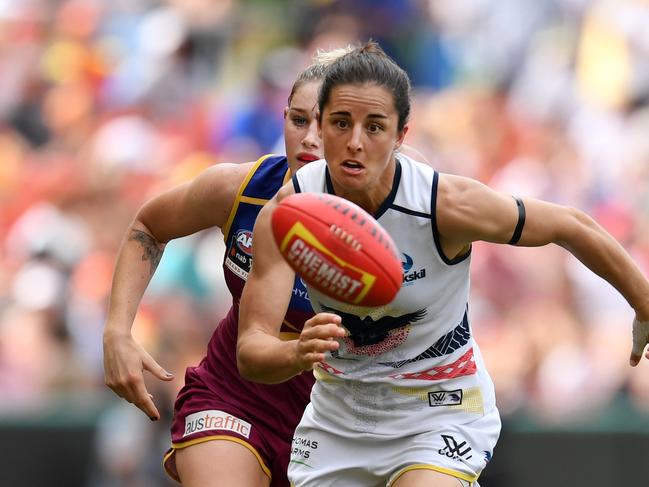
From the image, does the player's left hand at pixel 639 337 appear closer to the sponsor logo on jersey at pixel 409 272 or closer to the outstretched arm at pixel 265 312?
the sponsor logo on jersey at pixel 409 272

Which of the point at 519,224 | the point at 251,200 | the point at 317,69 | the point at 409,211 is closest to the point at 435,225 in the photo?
the point at 409,211

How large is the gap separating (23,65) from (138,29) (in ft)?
3.73

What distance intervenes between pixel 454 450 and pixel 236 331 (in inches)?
46.8

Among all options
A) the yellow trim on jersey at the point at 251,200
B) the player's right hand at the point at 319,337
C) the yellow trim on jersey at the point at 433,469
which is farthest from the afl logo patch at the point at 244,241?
the player's right hand at the point at 319,337

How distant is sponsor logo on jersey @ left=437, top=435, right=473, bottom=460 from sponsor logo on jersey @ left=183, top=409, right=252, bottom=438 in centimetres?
95

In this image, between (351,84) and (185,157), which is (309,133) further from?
(185,157)

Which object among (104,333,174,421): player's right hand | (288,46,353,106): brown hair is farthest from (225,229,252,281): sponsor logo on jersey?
(288,46,353,106): brown hair

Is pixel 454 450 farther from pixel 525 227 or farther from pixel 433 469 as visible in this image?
pixel 525 227

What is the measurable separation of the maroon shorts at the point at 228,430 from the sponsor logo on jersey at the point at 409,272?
43.9 inches

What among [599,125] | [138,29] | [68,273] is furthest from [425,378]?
[138,29]

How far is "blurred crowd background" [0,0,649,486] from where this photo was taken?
30.5ft

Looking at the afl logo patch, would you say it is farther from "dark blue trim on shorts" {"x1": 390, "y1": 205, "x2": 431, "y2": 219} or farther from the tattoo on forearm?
"dark blue trim on shorts" {"x1": 390, "y1": 205, "x2": 431, "y2": 219}

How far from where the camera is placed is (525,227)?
4.71 m

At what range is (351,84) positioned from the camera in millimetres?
4625
